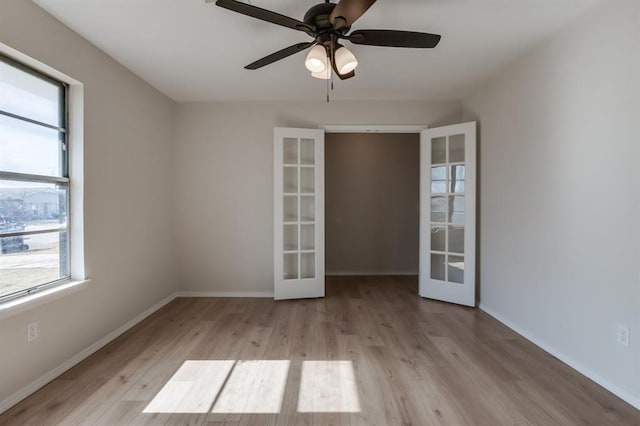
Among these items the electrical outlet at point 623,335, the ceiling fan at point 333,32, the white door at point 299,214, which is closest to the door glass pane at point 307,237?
the white door at point 299,214

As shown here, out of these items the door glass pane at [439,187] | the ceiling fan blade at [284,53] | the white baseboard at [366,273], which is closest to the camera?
the ceiling fan blade at [284,53]

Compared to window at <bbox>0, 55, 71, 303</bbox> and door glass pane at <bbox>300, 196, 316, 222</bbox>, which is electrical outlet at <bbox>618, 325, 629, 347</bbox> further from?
window at <bbox>0, 55, 71, 303</bbox>

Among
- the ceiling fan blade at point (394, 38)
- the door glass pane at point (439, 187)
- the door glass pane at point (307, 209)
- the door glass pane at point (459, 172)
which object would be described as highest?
the ceiling fan blade at point (394, 38)

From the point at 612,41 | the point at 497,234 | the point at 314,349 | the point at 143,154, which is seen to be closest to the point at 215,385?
the point at 314,349

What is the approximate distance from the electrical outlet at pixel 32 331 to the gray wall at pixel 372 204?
3.88 meters

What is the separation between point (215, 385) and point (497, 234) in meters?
3.00

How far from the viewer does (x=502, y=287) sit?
3.19 m

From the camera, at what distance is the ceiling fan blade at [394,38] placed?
1.80 meters

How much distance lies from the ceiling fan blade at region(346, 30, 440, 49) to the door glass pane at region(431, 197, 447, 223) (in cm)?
226

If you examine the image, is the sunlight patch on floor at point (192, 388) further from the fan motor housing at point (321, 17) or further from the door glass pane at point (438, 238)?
the door glass pane at point (438, 238)

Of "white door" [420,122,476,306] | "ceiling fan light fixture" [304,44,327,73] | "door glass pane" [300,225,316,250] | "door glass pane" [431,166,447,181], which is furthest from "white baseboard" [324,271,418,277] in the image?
"ceiling fan light fixture" [304,44,327,73]

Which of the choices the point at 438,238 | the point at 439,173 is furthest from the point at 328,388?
the point at 439,173

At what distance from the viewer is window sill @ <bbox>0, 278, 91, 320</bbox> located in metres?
1.83

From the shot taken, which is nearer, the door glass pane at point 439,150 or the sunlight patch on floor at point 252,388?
the sunlight patch on floor at point 252,388
